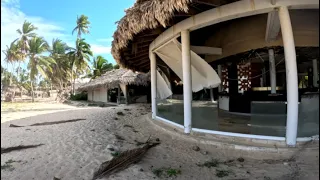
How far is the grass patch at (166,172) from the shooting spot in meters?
3.63

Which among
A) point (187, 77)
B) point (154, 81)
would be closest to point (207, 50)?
point (154, 81)

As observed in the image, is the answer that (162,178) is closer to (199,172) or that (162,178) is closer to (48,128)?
(199,172)

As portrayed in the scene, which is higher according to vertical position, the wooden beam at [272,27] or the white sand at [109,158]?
the wooden beam at [272,27]

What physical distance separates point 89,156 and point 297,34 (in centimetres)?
479

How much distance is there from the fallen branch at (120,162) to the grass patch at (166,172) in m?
0.48

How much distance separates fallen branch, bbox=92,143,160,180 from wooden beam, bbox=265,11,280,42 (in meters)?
3.43

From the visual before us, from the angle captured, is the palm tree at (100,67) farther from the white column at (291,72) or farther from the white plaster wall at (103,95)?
the white column at (291,72)

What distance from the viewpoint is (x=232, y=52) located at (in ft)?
22.8

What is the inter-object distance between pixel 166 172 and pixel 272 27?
382 cm

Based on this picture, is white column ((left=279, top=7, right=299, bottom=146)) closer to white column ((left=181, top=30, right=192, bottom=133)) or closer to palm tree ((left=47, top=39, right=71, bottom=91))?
white column ((left=181, top=30, right=192, bottom=133))

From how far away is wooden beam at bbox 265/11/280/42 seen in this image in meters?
4.85

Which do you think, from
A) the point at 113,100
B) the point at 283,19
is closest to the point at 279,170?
the point at 283,19

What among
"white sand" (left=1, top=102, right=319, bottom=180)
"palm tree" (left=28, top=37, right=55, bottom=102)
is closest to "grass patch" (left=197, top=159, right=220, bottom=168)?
"white sand" (left=1, top=102, right=319, bottom=180)

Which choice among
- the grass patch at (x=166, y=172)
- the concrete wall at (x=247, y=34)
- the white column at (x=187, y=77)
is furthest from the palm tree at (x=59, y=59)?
the grass patch at (x=166, y=172)
